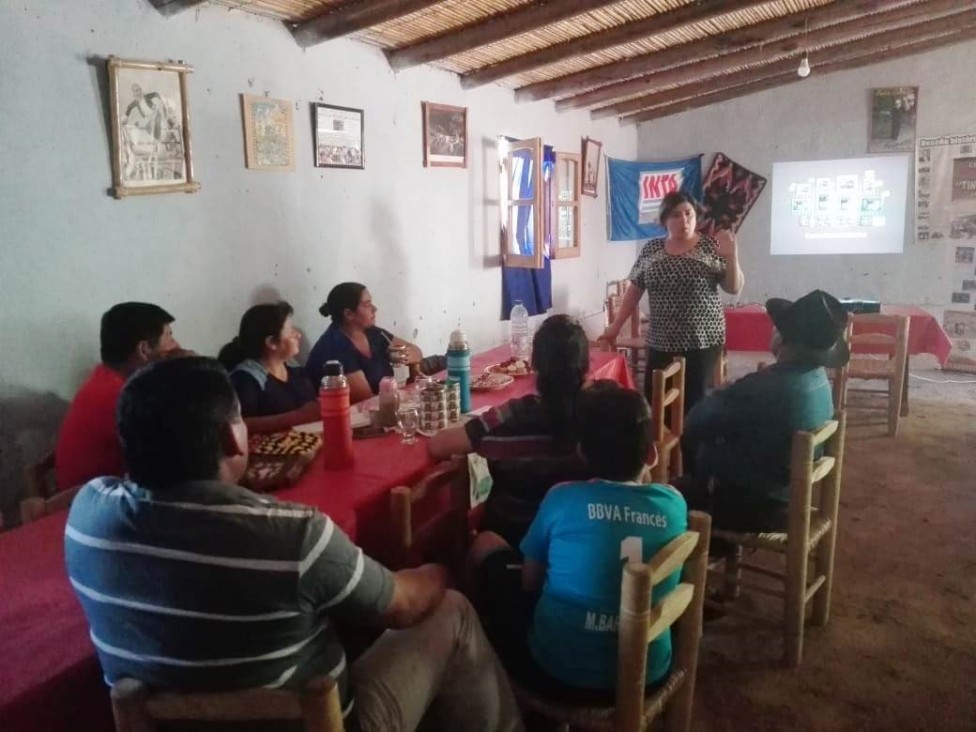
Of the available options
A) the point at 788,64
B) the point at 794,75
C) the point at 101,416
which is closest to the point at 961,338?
the point at 794,75

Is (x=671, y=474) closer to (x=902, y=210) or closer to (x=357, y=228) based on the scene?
(x=357, y=228)

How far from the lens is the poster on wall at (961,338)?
238 inches

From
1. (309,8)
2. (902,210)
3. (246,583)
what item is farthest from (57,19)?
(902,210)

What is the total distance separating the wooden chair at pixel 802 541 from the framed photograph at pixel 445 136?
256 centimetres

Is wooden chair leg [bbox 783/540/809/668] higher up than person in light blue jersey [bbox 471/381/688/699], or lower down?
lower down

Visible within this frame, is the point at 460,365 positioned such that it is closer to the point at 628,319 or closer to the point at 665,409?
the point at 665,409

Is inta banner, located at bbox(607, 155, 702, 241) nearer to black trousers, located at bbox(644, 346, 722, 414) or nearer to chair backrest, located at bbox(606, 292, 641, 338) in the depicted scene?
chair backrest, located at bbox(606, 292, 641, 338)

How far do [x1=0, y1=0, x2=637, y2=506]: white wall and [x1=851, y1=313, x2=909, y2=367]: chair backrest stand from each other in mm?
2505

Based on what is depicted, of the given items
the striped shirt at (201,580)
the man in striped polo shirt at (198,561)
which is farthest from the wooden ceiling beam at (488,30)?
the striped shirt at (201,580)

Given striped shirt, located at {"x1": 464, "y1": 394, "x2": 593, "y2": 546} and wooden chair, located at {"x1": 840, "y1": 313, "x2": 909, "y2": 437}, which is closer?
striped shirt, located at {"x1": 464, "y1": 394, "x2": 593, "y2": 546}

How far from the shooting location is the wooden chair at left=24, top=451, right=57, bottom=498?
192 cm

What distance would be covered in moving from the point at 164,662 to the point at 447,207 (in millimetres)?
3420

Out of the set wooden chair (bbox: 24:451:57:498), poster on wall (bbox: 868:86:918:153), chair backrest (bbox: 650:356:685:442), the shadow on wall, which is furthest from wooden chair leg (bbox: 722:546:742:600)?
poster on wall (bbox: 868:86:918:153)

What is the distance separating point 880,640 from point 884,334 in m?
2.99
